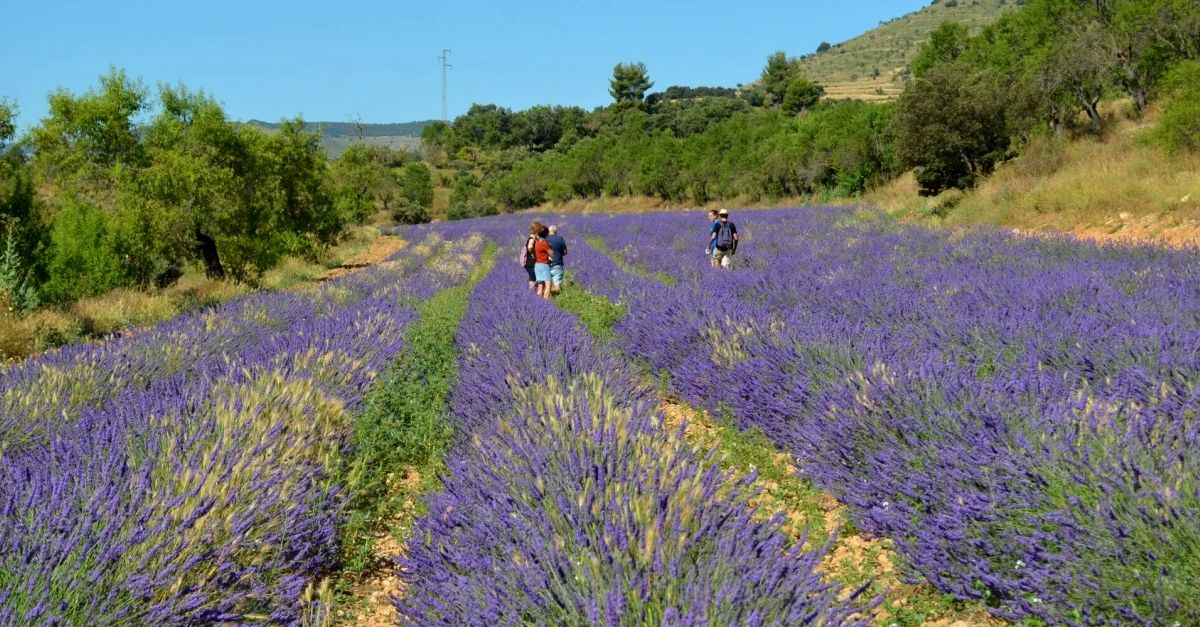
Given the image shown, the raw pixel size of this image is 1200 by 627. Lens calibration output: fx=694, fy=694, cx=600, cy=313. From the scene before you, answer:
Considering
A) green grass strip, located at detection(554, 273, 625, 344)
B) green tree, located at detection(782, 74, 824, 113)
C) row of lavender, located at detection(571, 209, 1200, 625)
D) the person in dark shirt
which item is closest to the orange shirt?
the person in dark shirt

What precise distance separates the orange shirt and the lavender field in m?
4.46

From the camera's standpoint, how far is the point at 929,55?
3256cm

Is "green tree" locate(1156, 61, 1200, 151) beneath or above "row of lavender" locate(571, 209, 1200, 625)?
above

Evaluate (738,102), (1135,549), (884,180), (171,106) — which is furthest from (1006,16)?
(738,102)

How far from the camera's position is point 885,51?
112750mm

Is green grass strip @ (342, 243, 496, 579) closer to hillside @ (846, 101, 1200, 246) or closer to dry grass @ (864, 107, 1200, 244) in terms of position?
hillside @ (846, 101, 1200, 246)

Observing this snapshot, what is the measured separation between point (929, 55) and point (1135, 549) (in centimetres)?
3586

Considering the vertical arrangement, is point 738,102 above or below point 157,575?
above

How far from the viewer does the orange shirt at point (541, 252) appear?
10281 millimetres

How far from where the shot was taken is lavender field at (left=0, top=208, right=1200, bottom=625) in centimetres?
193

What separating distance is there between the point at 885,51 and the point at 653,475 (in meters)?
127

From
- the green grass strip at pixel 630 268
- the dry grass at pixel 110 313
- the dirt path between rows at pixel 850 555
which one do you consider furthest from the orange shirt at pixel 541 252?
the dirt path between rows at pixel 850 555

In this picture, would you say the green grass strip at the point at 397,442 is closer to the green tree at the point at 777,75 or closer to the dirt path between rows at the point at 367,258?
the dirt path between rows at the point at 367,258

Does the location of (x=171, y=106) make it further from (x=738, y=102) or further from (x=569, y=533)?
→ (x=738, y=102)
